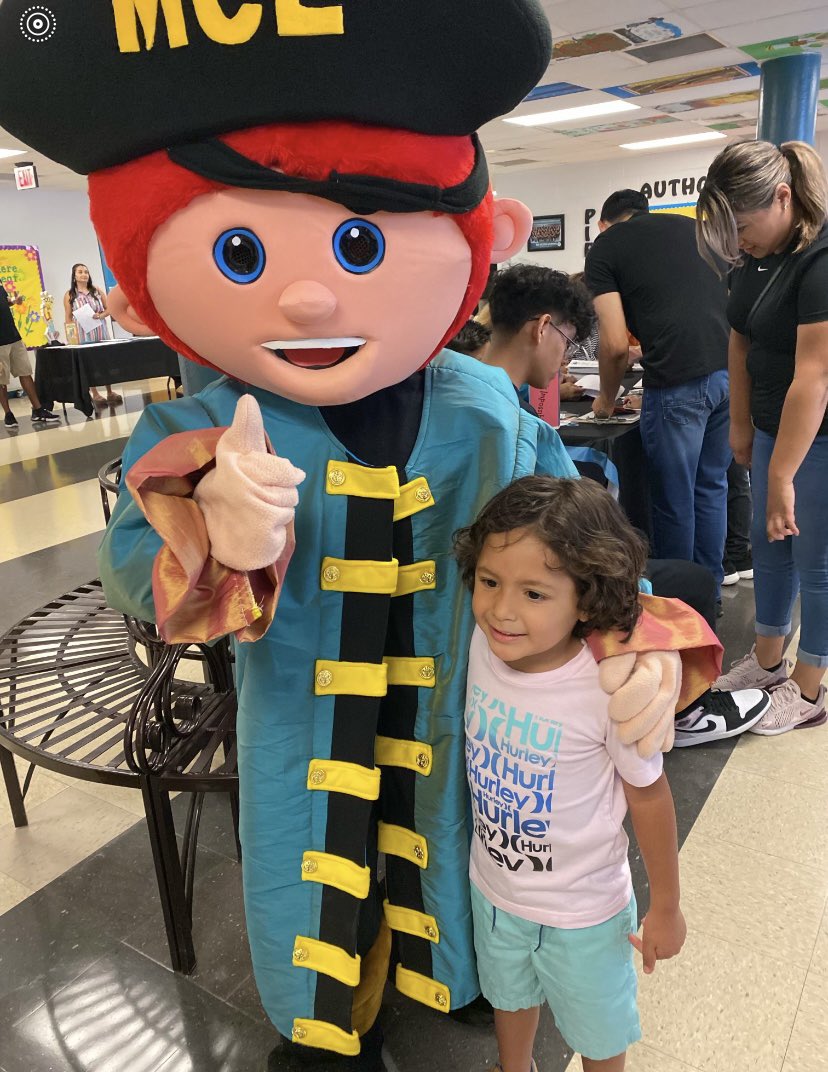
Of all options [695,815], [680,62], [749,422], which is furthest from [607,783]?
[680,62]

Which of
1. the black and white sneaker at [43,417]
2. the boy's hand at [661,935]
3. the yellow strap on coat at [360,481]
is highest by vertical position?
the yellow strap on coat at [360,481]

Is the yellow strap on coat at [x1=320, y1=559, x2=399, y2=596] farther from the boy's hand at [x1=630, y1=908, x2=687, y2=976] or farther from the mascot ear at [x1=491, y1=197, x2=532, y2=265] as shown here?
the boy's hand at [x1=630, y1=908, x2=687, y2=976]

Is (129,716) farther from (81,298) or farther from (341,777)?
(81,298)

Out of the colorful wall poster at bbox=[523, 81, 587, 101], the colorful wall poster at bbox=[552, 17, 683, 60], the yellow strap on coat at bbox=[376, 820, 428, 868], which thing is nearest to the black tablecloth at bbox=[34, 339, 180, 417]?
the colorful wall poster at bbox=[523, 81, 587, 101]

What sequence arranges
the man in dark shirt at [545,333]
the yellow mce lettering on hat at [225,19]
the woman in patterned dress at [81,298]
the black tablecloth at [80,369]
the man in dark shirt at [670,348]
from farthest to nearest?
the woman in patterned dress at [81,298] → the black tablecloth at [80,369] → the man in dark shirt at [670,348] → the man in dark shirt at [545,333] → the yellow mce lettering on hat at [225,19]

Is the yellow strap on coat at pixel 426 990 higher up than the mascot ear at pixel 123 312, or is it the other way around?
the mascot ear at pixel 123 312

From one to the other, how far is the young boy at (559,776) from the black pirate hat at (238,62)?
46 centimetres

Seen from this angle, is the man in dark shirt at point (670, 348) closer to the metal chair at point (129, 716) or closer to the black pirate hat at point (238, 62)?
the metal chair at point (129, 716)

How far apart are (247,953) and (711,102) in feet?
31.7

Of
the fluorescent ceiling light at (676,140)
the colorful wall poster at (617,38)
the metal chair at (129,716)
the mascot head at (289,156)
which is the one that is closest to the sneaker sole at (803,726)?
the metal chair at (129,716)

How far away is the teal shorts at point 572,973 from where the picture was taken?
106cm

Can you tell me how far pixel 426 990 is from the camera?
1214 mm

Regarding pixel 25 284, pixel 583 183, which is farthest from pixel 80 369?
pixel 583 183

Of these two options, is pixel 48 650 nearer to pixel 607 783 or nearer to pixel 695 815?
pixel 607 783
